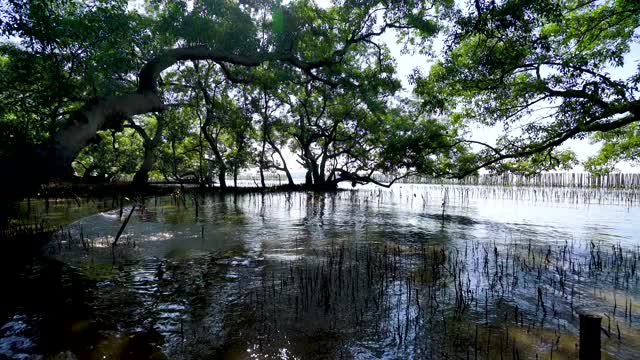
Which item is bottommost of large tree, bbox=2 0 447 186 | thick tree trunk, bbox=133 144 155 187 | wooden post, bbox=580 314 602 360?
wooden post, bbox=580 314 602 360

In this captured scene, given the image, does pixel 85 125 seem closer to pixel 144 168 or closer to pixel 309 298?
pixel 309 298

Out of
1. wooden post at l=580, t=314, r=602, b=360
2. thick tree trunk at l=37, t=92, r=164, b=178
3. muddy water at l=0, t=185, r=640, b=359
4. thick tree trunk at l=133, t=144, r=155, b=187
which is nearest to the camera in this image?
wooden post at l=580, t=314, r=602, b=360

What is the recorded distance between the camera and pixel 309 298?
6.74m

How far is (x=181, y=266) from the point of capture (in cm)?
Answer: 876

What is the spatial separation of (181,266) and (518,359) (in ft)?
24.6

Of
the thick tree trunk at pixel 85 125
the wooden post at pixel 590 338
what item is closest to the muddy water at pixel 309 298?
the wooden post at pixel 590 338

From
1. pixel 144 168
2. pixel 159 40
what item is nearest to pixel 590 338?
pixel 159 40

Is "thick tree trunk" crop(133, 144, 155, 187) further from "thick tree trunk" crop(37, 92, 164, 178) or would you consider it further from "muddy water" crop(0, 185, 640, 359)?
"thick tree trunk" crop(37, 92, 164, 178)

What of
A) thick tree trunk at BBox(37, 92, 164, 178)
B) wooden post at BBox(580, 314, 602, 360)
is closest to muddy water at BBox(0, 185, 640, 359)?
wooden post at BBox(580, 314, 602, 360)

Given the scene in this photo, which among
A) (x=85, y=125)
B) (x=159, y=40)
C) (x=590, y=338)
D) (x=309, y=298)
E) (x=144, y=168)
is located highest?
(x=159, y=40)

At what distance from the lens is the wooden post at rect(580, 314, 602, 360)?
3253mm

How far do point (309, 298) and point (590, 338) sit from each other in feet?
14.9

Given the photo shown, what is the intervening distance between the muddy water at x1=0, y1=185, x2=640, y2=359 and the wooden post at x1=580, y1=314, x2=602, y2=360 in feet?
5.26

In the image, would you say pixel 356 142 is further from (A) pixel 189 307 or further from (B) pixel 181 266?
(A) pixel 189 307
